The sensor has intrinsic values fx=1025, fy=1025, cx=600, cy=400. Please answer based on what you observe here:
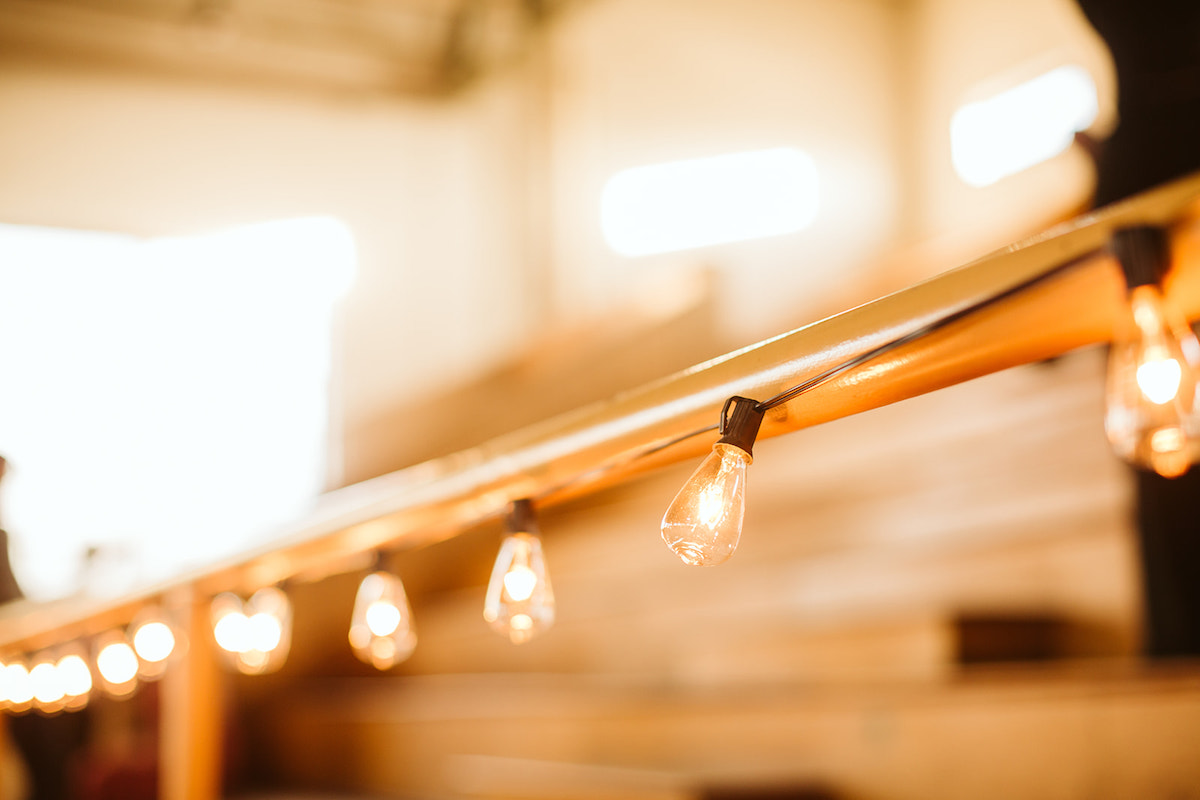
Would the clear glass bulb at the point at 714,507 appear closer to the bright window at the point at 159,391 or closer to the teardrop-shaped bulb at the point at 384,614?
the teardrop-shaped bulb at the point at 384,614

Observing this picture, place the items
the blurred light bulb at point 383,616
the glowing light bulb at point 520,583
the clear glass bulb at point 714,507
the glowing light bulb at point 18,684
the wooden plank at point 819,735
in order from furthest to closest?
1. the glowing light bulb at point 18,684
2. the wooden plank at point 819,735
3. the blurred light bulb at point 383,616
4. the glowing light bulb at point 520,583
5. the clear glass bulb at point 714,507

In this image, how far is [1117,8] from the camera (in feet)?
4.48

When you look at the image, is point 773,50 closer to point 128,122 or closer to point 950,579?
point 128,122

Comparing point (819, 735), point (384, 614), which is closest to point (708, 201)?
point (819, 735)

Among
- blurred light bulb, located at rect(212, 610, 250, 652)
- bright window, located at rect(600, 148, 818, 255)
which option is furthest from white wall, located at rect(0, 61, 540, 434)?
blurred light bulb, located at rect(212, 610, 250, 652)

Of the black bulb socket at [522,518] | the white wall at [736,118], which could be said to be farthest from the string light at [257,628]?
the white wall at [736,118]

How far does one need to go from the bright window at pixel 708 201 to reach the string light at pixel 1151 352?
4801 mm

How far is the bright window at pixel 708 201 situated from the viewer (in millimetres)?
5211

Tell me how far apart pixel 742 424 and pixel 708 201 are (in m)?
4.92

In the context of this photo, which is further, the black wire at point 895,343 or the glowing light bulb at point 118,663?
the glowing light bulb at point 118,663

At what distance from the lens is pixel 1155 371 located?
0.45 m

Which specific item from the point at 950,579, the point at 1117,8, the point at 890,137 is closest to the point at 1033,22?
the point at 890,137

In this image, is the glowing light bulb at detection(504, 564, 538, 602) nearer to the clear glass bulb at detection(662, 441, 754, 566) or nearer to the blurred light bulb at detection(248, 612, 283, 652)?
the clear glass bulb at detection(662, 441, 754, 566)

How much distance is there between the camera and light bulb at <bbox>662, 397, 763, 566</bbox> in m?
0.53
